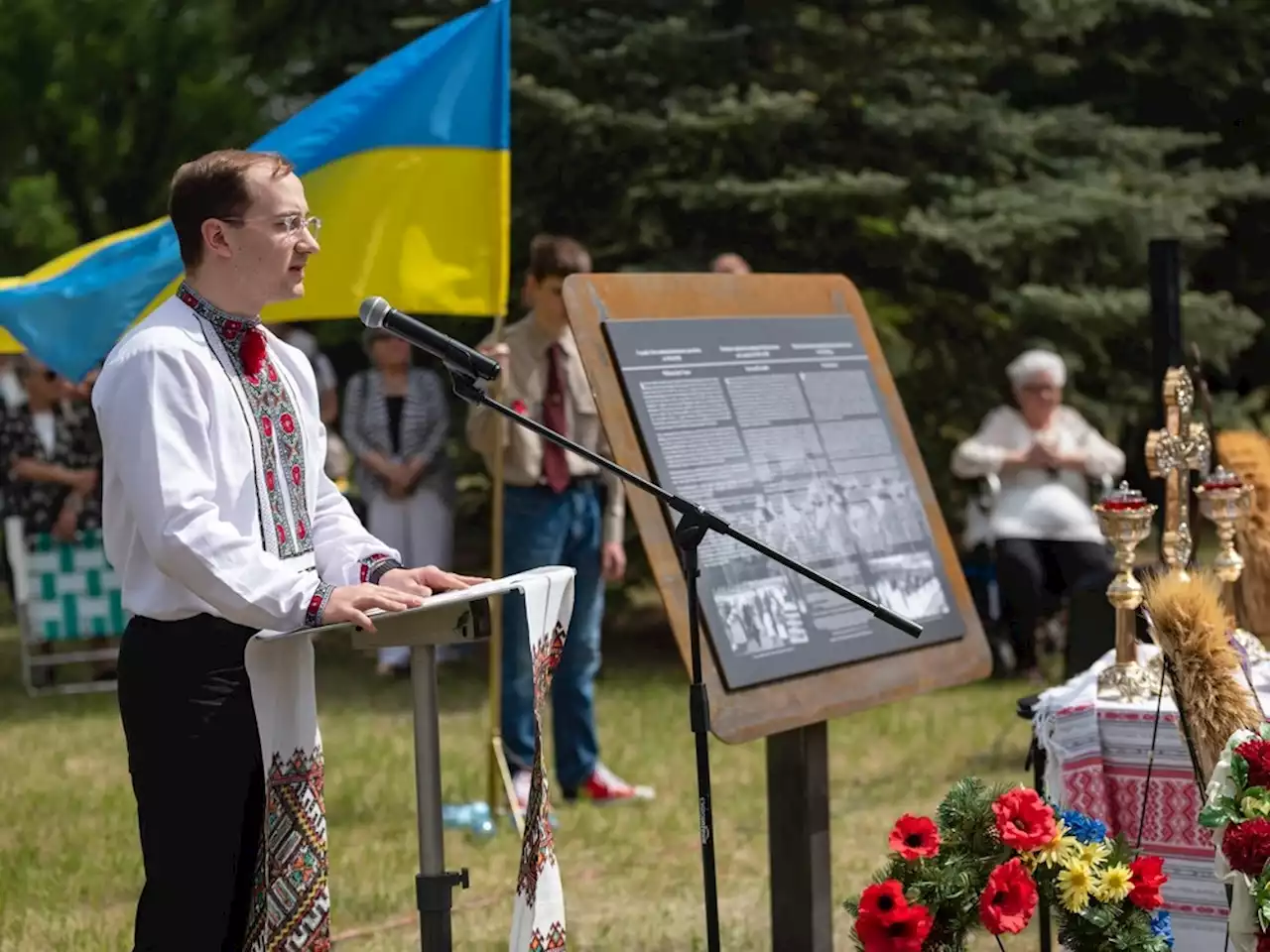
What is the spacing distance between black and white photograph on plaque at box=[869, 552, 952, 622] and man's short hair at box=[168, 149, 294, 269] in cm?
202

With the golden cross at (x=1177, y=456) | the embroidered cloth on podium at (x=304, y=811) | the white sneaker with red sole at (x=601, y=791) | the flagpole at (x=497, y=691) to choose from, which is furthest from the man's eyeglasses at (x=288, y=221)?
the white sneaker with red sole at (x=601, y=791)

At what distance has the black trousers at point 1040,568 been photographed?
9.02 m

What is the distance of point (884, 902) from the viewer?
10.8 feet

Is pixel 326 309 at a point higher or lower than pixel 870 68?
lower

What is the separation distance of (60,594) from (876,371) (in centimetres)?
663

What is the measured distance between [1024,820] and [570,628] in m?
3.40

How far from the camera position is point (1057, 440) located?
30.1 feet

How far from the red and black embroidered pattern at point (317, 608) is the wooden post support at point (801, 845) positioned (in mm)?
1743

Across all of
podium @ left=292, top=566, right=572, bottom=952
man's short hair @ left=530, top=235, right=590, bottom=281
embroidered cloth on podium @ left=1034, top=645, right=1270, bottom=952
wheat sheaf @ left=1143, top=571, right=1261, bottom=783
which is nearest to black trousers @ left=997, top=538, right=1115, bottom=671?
man's short hair @ left=530, top=235, right=590, bottom=281

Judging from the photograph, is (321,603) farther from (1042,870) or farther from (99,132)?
(99,132)

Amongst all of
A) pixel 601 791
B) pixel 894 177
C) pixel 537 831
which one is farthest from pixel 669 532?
pixel 894 177

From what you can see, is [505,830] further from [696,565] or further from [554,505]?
[696,565]

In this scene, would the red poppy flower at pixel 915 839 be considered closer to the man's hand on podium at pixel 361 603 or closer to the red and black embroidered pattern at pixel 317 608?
the man's hand on podium at pixel 361 603

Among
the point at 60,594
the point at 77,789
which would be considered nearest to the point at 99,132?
the point at 60,594
